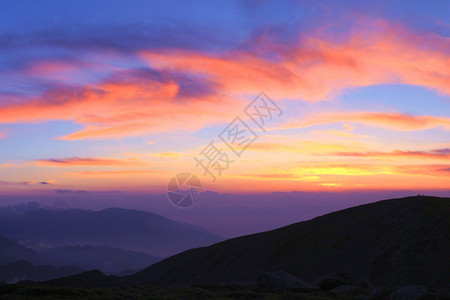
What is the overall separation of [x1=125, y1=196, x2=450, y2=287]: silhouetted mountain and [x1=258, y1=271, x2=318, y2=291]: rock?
55.9ft

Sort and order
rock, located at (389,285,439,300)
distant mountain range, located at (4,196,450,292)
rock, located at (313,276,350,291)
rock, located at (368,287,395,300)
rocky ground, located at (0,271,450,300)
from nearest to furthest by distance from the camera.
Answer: rock, located at (389,285,439,300)
rocky ground, located at (0,271,450,300)
rock, located at (368,287,395,300)
rock, located at (313,276,350,291)
distant mountain range, located at (4,196,450,292)

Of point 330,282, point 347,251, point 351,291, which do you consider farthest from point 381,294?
point 347,251

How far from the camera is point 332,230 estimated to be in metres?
69.8

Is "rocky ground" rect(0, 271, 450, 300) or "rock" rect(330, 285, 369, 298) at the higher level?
"rocky ground" rect(0, 271, 450, 300)

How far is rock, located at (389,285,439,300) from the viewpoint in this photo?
23.1 meters

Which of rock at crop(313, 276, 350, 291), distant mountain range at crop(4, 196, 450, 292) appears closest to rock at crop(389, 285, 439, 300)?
distant mountain range at crop(4, 196, 450, 292)

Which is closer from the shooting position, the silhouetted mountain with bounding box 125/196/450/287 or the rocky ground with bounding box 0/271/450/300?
the rocky ground with bounding box 0/271/450/300

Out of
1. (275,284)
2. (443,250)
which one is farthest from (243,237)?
(275,284)

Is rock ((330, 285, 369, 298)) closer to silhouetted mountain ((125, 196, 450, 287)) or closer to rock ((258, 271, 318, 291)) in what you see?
rock ((258, 271, 318, 291))

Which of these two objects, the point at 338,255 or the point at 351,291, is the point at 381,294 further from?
the point at 338,255

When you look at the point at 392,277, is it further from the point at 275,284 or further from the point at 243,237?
the point at 243,237

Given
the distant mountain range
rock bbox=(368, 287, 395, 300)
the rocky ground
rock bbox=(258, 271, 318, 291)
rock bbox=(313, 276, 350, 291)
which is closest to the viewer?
the rocky ground

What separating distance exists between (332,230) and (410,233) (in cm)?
1468

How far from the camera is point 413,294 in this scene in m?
23.4
